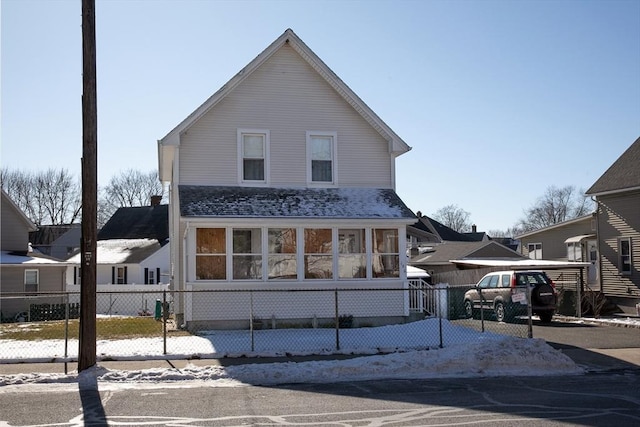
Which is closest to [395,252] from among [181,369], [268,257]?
[268,257]

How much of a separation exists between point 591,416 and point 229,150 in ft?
47.2

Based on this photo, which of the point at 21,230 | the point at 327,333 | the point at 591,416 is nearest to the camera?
the point at 591,416

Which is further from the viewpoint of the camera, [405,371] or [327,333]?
[327,333]

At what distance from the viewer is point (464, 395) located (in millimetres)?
10539

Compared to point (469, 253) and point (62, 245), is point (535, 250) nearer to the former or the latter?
point (469, 253)

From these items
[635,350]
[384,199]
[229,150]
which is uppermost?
[229,150]

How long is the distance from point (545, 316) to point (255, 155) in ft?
36.5

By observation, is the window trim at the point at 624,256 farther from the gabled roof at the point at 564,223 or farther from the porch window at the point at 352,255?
the porch window at the point at 352,255

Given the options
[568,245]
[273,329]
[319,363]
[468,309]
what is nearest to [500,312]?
[468,309]

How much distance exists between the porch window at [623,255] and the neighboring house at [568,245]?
62.4 inches

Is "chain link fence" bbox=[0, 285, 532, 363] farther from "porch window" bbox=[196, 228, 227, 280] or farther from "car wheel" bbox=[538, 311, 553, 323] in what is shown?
"car wheel" bbox=[538, 311, 553, 323]

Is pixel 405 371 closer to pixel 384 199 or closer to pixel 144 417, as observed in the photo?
pixel 144 417

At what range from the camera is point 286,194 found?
68.7ft

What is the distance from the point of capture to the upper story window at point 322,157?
2173 centimetres
